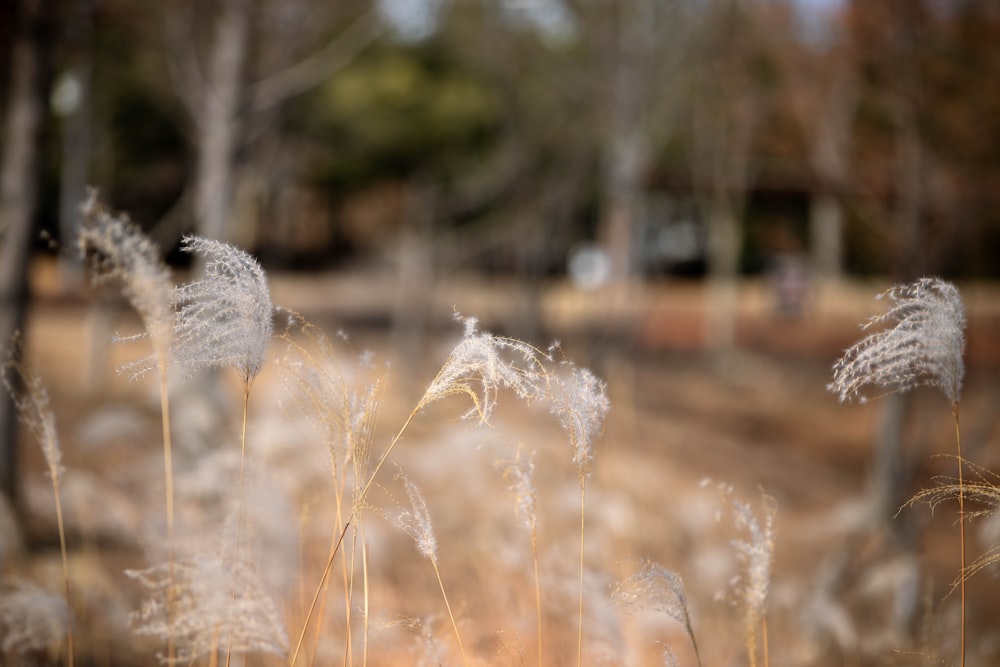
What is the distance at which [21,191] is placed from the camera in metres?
4.56

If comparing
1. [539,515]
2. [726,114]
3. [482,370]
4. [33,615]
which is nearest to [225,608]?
[33,615]

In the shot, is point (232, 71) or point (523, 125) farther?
point (523, 125)

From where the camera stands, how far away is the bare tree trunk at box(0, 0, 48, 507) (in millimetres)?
4508

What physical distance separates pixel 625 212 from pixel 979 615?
21.7ft

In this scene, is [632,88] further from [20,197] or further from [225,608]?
[225,608]

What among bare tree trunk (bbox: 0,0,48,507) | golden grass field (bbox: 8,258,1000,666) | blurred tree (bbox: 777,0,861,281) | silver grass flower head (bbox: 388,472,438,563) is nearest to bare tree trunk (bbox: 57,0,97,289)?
golden grass field (bbox: 8,258,1000,666)

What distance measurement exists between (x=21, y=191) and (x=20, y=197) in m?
0.03

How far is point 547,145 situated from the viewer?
42.8 ft

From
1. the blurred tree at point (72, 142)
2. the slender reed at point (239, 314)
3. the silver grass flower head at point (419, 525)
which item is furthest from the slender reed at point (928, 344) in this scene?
the blurred tree at point (72, 142)

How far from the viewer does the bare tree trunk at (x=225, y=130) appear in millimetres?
6191

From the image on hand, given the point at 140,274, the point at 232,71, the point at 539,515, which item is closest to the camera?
the point at 140,274

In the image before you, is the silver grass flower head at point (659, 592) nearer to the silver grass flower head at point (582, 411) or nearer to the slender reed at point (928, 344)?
the silver grass flower head at point (582, 411)

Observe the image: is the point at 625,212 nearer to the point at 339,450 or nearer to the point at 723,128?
the point at 723,128

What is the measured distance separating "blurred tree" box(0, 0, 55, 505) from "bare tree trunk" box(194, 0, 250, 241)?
5.06 feet
